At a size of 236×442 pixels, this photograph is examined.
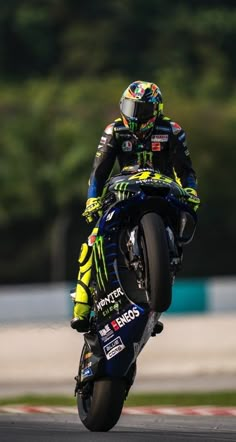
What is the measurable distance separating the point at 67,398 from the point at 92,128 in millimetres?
26312

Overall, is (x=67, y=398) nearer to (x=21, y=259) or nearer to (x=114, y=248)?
Result: (x=114, y=248)

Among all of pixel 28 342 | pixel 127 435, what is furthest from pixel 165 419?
pixel 28 342

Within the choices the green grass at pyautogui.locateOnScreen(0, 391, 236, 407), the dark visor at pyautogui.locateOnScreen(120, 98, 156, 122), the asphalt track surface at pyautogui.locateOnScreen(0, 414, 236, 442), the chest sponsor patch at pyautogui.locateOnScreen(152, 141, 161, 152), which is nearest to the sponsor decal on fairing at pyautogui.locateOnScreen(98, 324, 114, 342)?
the asphalt track surface at pyautogui.locateOnScreen(0, 414, 236, 442)

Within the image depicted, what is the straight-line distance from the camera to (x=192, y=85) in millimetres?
58188

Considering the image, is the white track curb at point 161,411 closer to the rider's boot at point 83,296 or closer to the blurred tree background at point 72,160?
the rider's boot at point 83,296

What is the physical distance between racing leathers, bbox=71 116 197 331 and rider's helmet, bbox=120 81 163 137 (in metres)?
0.10

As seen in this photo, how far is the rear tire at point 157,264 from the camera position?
815 cm

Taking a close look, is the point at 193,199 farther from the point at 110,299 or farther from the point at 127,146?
the point at 110,299

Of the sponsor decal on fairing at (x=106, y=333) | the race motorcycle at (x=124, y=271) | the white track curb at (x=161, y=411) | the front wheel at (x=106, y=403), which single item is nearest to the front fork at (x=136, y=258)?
the race motorcycle at (x=124, y=271)

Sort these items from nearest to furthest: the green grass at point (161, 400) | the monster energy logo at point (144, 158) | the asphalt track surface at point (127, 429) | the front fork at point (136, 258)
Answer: the asphalt track surface at point (127, 429)
the front fork at point (136, 258)
the monster energy logo at point (144, 158)
the green grass at point (161, 400)

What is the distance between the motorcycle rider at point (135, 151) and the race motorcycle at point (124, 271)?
20 centimetres

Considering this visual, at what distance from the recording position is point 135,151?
9039mm

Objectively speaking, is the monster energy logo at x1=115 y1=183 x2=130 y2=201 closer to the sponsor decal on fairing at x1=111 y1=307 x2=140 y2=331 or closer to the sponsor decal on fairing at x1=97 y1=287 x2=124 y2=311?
the sponsor decal on fairing at x1=97 y1=287 x2=124 y2=311

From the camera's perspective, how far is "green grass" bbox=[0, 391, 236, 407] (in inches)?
531
